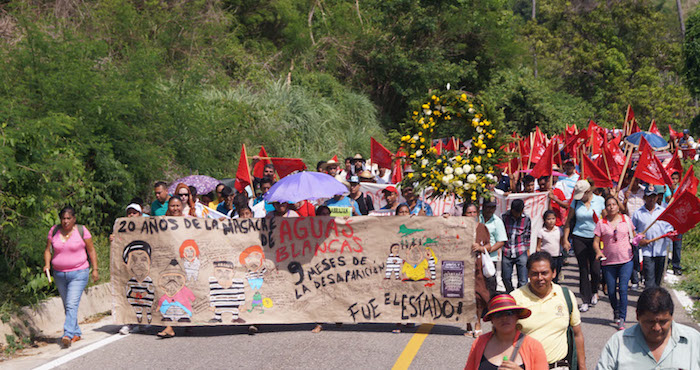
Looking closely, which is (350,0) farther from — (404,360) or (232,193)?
(404,360)

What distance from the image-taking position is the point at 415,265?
385 inches

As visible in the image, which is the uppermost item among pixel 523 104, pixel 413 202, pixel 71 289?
pixel 523 104

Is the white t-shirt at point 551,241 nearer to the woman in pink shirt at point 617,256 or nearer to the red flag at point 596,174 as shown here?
the woman in pink shirt at point 617,256

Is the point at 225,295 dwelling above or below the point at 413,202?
below

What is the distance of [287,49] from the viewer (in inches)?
1326

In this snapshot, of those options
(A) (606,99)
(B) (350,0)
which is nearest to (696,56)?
(A) (606,99)

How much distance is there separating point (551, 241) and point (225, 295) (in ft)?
15.4

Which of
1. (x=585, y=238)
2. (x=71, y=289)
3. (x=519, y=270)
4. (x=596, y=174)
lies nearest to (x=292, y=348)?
(x=71, y=289)

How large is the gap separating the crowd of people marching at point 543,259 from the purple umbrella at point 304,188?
14.6 inches

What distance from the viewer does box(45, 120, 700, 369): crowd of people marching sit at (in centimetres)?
456

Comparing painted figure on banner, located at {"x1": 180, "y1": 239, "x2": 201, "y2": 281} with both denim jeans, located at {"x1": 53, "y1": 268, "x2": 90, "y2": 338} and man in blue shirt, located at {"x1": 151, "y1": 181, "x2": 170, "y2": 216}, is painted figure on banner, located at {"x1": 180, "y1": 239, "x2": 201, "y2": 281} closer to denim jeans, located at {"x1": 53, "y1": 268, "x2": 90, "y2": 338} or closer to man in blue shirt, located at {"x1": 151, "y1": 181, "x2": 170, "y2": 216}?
denim jeans, located at {"x1": 53, "y1": 268, "x2": 90, "y2": 338}

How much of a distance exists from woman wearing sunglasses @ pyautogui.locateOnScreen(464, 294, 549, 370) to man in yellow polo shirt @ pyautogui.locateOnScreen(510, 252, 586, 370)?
2.20ft

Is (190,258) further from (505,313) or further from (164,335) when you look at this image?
(505,313)

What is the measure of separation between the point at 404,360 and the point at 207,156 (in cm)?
1084
